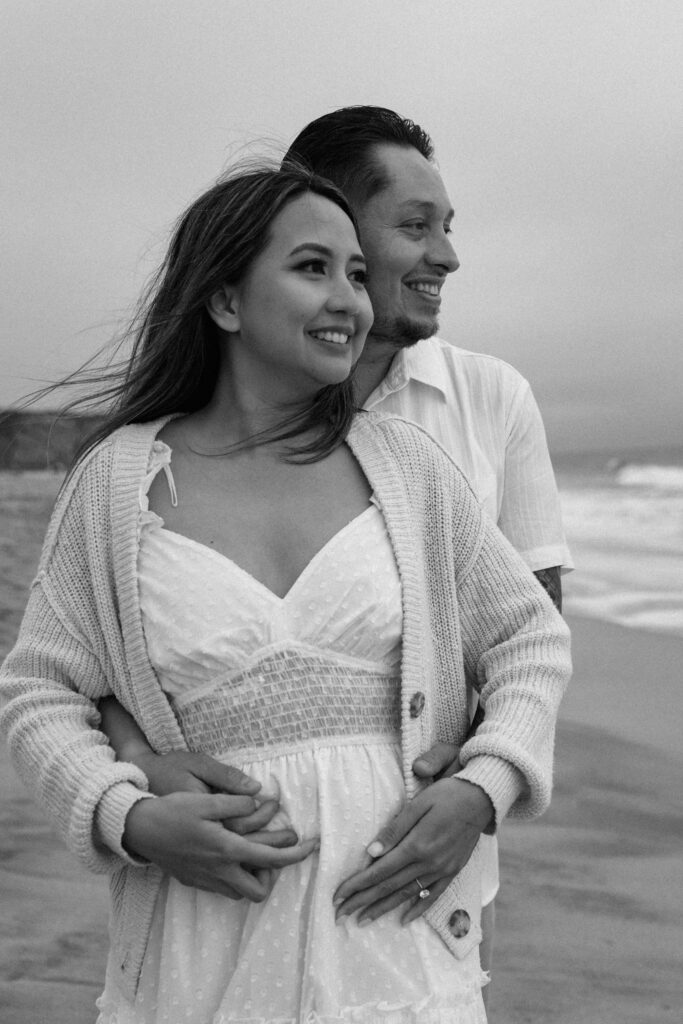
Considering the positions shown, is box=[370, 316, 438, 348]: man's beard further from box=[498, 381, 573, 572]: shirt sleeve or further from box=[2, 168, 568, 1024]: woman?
box=[2, 168, 568, 1024]: woman

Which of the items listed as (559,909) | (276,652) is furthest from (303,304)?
(559,909)

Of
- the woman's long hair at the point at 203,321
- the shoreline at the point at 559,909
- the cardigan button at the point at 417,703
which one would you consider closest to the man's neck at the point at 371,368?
the woman's long hair at the point at 203,321

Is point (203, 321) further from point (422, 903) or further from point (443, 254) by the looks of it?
point (422, 903)

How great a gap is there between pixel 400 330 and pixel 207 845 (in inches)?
41.5

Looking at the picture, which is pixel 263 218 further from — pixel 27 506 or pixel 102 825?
pixel 27 506

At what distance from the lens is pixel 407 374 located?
235cm

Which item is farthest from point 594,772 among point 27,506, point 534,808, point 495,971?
point 27,506

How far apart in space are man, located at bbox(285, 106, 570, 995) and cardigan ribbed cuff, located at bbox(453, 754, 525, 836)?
0.59m

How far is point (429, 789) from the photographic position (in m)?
1.70

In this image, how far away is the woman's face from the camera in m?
1.81

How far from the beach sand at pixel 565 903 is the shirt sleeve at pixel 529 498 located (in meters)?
1.31

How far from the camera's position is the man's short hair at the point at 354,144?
7.84 ft

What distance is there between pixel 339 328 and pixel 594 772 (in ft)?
11.1

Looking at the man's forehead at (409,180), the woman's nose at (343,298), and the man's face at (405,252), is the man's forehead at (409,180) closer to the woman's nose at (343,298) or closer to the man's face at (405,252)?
the man's face at (405,252)
